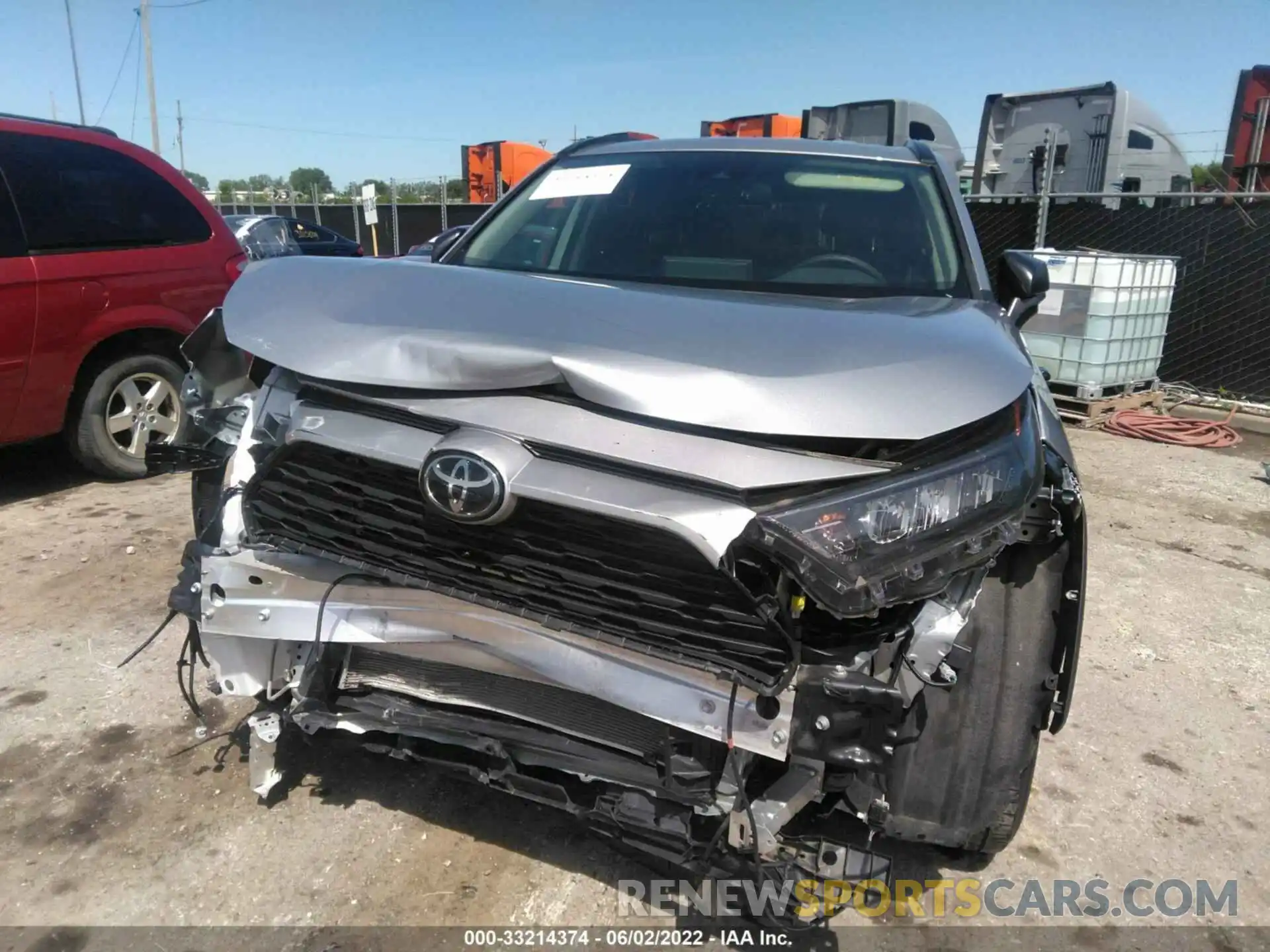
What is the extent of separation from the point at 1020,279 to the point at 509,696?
2.01m

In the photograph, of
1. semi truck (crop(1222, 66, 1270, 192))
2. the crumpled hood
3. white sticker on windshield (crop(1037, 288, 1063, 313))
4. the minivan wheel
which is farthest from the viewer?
semi truck (crop(1222, 66, 1270, 192))

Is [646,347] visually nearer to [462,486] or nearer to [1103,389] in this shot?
[462,486]

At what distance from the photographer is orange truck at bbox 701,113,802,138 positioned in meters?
14.9

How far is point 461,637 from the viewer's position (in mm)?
1935

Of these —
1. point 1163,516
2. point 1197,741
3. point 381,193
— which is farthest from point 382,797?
point 381,193

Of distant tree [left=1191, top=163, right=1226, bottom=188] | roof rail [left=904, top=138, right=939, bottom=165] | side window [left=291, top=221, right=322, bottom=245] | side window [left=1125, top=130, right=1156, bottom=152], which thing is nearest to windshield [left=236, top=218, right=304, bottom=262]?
side window [left=291, top=221, right=322, bottom=245]

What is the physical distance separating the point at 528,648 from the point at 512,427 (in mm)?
458

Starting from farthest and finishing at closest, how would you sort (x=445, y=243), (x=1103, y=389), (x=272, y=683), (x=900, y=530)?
(x=1103, y=389)
(x=445, y=243)
(x=272, y=683)
(x=900, y=530)

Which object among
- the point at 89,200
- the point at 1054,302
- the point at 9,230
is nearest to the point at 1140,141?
the point at 1054,302

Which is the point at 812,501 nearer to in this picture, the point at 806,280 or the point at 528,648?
the point at 528,648

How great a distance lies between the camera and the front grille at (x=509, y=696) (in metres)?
1.95

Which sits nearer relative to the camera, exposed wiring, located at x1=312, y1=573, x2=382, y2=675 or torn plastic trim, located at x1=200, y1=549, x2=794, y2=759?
torn plastic trim, located at x1=200, y1=549, x2=794, y2=759

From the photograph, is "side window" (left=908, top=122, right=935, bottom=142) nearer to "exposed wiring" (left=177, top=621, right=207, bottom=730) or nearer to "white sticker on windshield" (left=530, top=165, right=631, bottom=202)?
"white sticker on windshield" (left=530, top=165, right=631, bottom=202)

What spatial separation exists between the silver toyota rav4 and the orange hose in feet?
19.0
